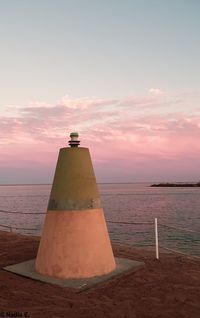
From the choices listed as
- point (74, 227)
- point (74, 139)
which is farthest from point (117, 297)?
point (74, 139)

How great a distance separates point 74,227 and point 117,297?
1725 millimetres

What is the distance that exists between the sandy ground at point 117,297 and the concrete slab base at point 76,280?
116 mm

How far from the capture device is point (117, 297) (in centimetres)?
586

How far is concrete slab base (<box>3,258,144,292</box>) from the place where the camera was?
6324 mm

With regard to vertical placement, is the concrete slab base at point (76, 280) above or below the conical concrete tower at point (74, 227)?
below

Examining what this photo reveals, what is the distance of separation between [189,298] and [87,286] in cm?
191

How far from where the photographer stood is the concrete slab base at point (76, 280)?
632 cm

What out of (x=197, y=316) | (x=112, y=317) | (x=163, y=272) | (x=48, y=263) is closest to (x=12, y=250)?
(x=48, y=263)

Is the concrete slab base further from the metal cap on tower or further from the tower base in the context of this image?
the metal cap on tower

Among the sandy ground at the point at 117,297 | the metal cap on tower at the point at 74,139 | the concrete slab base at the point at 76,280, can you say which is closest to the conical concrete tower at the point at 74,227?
the metal cap on tower at the point at 74,139

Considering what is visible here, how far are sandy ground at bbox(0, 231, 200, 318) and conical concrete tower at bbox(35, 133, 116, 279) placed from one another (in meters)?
0.51

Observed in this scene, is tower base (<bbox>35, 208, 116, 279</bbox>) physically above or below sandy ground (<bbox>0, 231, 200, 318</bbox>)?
above

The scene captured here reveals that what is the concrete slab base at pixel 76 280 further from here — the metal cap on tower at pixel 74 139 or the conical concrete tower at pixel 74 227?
the metal cap on tower at pixel 74 139

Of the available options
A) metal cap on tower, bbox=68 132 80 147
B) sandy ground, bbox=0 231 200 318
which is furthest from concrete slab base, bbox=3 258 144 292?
metal cap on tower, bbox=68 132 80 147
